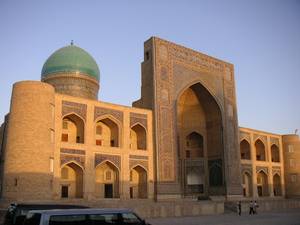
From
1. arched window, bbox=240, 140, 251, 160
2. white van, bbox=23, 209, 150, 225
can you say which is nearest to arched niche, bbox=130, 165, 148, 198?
arched window, bbox=240, 140, 251, 160

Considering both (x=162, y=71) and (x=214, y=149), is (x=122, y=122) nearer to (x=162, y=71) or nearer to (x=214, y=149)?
(x=162, y=71)

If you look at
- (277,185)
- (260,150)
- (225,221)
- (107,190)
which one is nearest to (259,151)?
(260,150)

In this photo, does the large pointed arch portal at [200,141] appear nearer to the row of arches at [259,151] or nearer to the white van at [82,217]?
the row of arches at [259,151]

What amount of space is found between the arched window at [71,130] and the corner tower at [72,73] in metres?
5.18

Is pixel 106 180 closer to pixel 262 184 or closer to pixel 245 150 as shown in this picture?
pixel 245 150

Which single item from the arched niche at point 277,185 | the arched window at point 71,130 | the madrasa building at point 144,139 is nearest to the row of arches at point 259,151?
the madrasa building at point 144,139

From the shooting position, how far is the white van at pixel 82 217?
623cm

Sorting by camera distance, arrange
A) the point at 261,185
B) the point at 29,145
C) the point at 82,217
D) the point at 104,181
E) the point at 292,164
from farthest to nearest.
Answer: the point at 292,164, the point at 261,185, the point at 104,181, the point at 29,145, the point at 82,217

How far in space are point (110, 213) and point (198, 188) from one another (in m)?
24.6

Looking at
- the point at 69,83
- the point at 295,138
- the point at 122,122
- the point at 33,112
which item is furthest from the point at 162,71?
the point at 295,138

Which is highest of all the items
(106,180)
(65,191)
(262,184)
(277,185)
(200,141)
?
(200,141)

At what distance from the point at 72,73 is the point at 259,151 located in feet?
64.5

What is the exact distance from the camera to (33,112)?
1839 cm

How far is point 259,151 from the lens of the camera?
1399 inches
